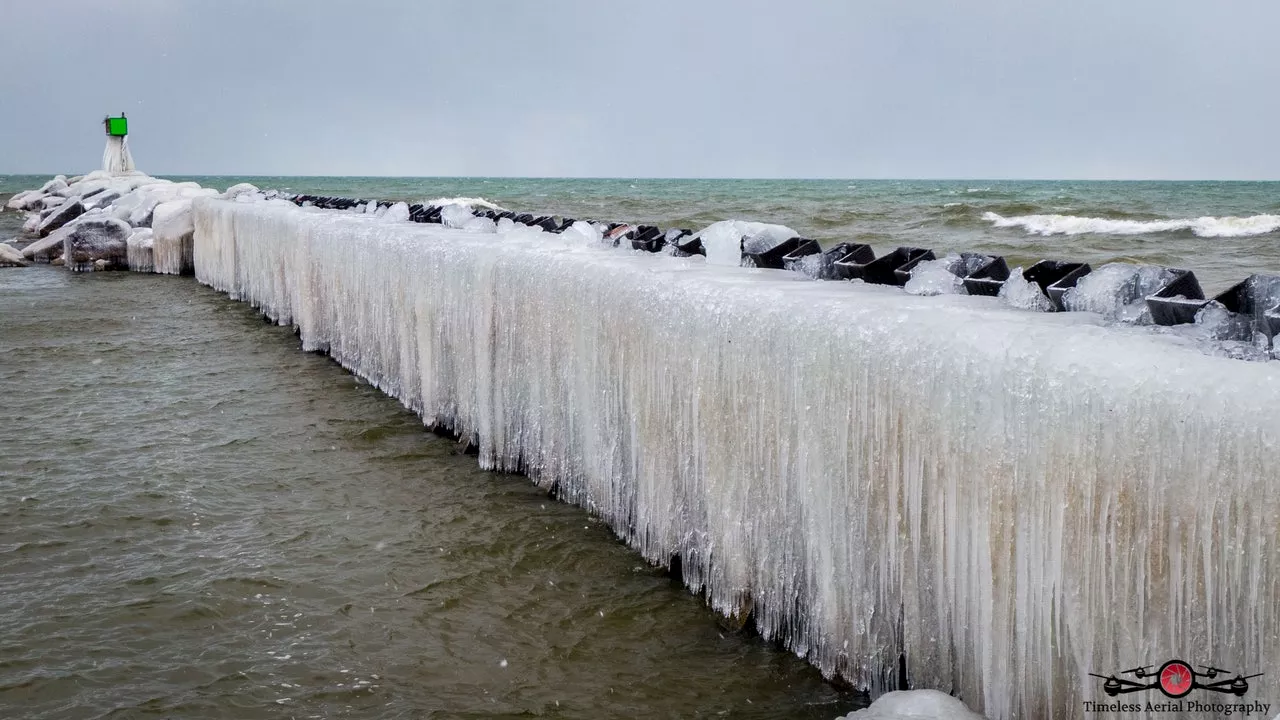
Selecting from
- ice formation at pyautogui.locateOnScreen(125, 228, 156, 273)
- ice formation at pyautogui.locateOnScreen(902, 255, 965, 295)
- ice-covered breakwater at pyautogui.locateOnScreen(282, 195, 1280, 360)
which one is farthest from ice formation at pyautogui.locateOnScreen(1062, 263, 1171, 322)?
ice formation at pyautogui.locateOnScreen(125, 228, 156, 273)

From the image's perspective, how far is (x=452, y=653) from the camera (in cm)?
387

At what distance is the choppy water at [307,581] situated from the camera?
3562 mm

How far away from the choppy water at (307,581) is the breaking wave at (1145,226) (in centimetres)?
1741

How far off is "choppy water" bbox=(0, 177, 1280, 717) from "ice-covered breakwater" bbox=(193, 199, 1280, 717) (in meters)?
0.35

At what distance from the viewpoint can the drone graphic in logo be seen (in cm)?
231

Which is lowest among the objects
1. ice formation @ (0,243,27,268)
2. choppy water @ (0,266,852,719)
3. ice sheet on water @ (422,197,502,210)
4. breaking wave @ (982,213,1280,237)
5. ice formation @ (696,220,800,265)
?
choppy water @ (0,266,852,719)

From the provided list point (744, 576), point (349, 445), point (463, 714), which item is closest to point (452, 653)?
point (463, 714)

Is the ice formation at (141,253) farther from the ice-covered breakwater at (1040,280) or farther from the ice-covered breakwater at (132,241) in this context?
the ice-covered breakwater at (1040,280)

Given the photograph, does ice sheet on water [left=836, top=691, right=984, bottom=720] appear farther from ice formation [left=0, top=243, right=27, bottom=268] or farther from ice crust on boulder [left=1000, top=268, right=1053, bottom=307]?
ice formation [left=0, top=243, right=27, bottom=268]

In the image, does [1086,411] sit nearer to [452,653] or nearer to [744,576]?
[744,576]

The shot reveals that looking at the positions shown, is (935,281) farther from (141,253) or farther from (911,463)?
(141,253)

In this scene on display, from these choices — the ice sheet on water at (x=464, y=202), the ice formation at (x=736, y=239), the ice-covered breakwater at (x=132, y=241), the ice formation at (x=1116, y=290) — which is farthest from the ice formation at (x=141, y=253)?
the ice formation at (x=1116, y=290)

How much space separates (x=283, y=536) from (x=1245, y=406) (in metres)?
4.25

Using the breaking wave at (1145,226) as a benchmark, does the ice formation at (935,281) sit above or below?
below
